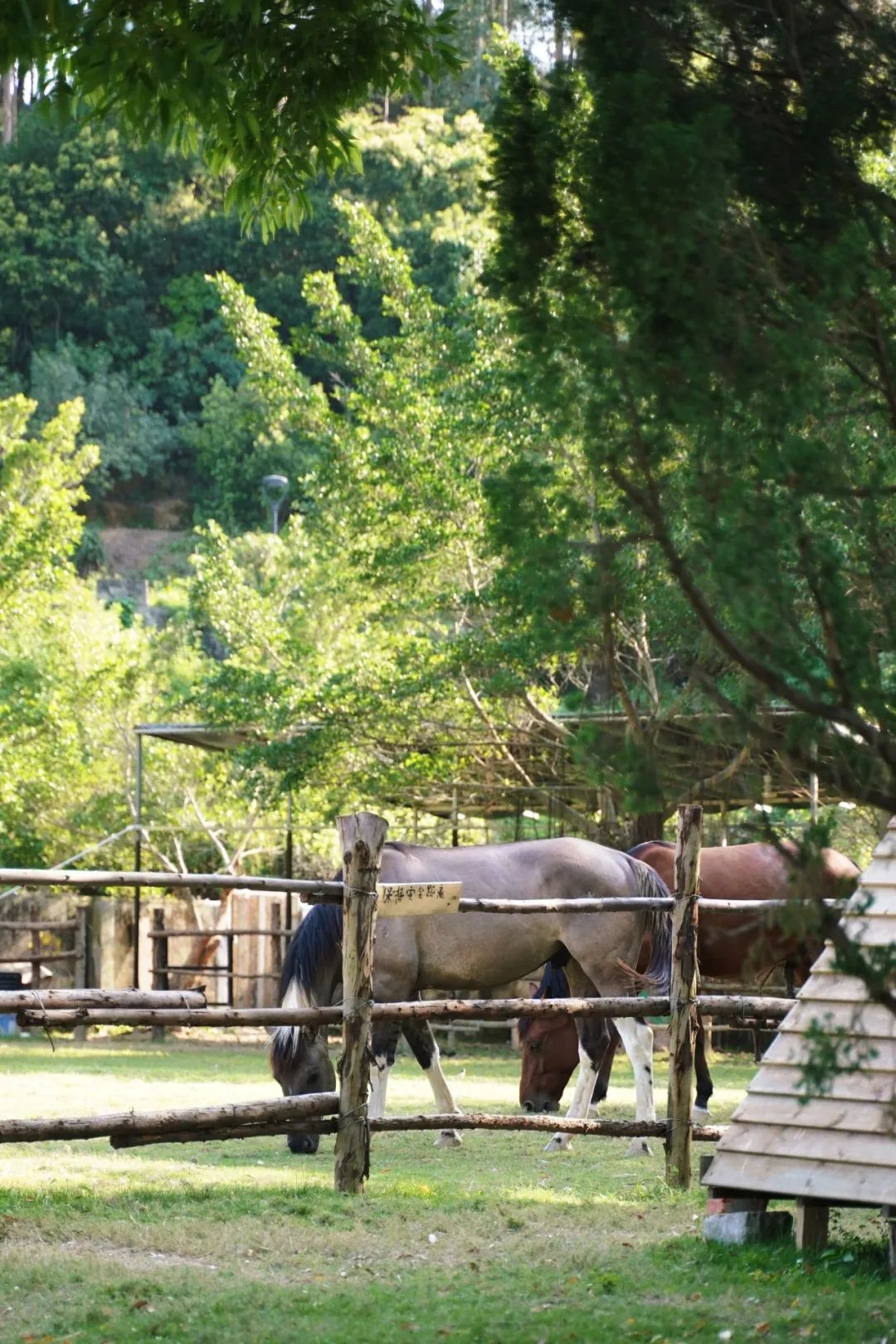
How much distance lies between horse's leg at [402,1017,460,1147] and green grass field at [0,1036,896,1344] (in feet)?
1.36

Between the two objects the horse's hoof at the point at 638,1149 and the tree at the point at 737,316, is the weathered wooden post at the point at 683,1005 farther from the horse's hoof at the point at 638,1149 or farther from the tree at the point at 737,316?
the tree at the point at 737,316

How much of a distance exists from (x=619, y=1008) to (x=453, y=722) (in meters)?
9.15

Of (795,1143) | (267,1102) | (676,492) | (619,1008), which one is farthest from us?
(619,1008)

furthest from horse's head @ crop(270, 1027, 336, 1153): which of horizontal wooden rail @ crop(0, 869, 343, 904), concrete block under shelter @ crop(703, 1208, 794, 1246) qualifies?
concrete block under shelter @ crop(703, 1208, 794, 1246)

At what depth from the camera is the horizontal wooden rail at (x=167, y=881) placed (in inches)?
243

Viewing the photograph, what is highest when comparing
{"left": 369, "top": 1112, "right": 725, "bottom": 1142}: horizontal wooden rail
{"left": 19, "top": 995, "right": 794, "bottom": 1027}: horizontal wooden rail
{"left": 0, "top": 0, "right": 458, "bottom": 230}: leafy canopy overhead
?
{"left": 0, "top": 0, "right": 458, "bottom": 230}: leafy canopy overhead

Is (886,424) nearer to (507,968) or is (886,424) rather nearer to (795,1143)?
(795,1143)

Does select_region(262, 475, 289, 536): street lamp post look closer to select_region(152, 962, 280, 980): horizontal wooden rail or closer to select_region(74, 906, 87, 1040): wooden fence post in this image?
select_region(74, 906, 87, 1040): wooden fence post

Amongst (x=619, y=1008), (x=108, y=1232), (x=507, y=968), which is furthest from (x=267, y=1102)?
(x=507, y=968)

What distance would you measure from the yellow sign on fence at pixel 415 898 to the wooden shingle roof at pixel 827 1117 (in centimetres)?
165

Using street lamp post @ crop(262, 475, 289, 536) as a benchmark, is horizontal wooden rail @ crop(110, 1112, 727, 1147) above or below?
below

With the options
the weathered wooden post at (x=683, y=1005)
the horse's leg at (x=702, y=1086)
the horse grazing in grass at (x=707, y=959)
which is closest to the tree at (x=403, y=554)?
the horse grazing in grass at (x=707, y=959)

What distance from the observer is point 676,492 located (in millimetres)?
3750

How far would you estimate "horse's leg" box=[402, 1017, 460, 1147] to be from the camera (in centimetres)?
891
